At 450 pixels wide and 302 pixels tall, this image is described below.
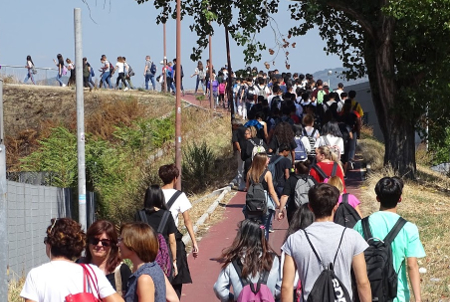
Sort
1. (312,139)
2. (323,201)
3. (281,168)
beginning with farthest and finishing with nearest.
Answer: (312,139)
(281,168)
(323,201)

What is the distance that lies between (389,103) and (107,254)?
599 inches

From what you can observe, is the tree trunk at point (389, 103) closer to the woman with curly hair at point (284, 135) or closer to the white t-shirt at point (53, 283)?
the woman with curly hair at point (284, 135)

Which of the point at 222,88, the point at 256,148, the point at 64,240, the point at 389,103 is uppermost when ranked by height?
the point at 222,88

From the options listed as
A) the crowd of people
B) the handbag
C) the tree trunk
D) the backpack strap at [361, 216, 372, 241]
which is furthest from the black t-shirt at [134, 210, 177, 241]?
the tree trunk

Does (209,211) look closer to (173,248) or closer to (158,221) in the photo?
(173,248)

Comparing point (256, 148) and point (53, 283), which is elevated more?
point (256, 148)

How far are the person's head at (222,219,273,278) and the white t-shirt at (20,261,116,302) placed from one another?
127 cm

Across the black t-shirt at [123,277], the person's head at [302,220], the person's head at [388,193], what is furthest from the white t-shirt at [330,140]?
the black t-shirt at [123,277]

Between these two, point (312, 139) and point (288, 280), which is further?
point (312, 139)

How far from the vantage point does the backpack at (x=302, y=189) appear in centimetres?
920

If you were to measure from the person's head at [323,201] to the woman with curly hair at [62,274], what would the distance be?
145cm

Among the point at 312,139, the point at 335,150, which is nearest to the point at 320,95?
the point at 312,139

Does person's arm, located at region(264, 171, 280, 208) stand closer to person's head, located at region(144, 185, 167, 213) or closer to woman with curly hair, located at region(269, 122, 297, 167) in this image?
woman with curly hair, located at region(269, 122, 297, 167)

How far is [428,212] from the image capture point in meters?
15.0
